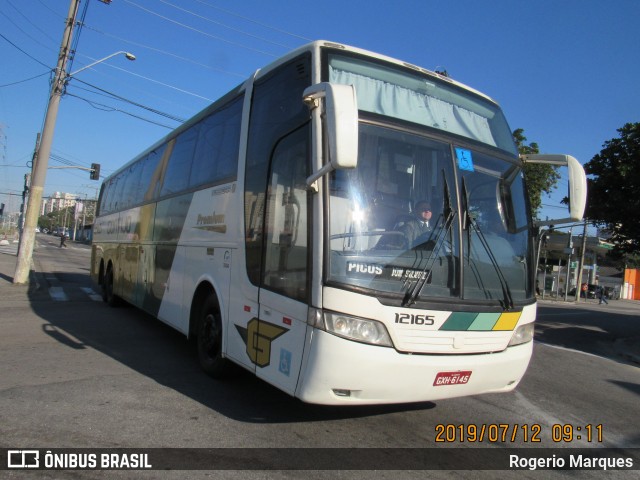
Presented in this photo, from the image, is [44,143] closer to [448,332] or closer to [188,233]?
[188,233]

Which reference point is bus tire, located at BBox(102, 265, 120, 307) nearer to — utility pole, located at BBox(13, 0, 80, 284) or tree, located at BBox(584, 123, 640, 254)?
utility pole, located at BBox(13, 0, 80, 284)

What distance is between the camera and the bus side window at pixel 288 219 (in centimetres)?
408

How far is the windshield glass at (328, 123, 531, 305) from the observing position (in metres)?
3.92

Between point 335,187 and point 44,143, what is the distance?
14.5 m

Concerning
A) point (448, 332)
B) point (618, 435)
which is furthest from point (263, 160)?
point (618, 435)

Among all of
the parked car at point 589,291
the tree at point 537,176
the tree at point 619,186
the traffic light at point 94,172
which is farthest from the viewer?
the parked car at point 589,291

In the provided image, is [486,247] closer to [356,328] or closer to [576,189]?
[576,189]

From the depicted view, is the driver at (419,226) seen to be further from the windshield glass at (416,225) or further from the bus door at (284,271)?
the bus door at (284,271)

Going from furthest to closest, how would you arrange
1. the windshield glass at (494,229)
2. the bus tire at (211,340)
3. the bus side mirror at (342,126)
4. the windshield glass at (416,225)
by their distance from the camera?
the bus tire at (211,340)
the windshield glass at (494,229)
the windshield glass at (416,225)
the bus side mirror at (342,126)

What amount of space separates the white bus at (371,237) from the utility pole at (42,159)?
1231 cm

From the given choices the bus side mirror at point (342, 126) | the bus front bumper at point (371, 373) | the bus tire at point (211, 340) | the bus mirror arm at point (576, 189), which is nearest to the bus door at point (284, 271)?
the bus front bumper at point (371, 373)

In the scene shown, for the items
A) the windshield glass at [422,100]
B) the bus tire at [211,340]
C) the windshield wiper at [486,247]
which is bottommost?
the bus tire at [211,340]

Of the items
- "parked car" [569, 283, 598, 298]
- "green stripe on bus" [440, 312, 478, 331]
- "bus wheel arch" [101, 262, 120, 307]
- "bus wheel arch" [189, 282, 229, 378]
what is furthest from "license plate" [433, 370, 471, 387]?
"parked car" [569, 283, 598, 298]

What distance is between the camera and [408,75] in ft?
15.7
